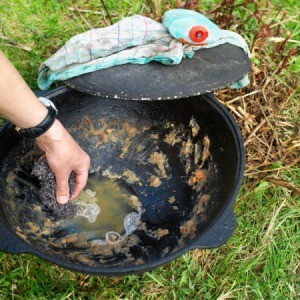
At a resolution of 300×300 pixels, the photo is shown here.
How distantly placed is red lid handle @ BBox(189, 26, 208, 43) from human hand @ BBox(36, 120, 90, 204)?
64cm

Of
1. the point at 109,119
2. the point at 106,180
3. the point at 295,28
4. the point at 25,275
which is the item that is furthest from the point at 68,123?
the point at 295,28

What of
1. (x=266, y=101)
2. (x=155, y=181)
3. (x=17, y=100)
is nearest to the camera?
(x=17, y=100)

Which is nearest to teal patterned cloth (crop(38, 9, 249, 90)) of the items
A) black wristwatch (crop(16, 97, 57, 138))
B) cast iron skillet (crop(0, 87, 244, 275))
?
cast iron skillet (crop(0, 87, 244, 275))

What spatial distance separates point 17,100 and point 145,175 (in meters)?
0.91

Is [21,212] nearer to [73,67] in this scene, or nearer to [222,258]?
[73,67]

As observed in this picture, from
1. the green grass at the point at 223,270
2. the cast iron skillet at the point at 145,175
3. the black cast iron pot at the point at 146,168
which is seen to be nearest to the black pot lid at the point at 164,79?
the black cast iron pot at the point at 146,168

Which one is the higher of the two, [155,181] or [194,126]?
[194,126]

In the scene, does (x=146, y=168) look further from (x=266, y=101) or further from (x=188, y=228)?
(x=266, y=101)

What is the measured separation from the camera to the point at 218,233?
1374 mm

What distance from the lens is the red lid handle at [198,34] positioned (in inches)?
64.0

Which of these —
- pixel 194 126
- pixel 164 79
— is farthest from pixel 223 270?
pixel 164 79

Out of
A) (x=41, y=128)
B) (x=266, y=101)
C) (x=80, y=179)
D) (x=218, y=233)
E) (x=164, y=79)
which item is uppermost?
(x=41, y=128)

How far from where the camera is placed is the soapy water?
69.6 inches

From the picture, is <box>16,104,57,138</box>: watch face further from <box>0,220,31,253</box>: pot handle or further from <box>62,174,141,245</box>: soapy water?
<box>62,174,141,245</box>: soapy water
